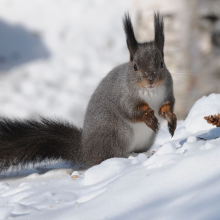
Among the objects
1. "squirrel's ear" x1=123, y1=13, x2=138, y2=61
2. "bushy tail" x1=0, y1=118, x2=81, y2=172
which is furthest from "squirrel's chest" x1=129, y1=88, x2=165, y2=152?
"bushy tail" x1=0, y1=118, x2=81, y2=172

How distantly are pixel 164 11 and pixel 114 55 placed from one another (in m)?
2.07

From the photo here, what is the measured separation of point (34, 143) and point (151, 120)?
0.64 metres

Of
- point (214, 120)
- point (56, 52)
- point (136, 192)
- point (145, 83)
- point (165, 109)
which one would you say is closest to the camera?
point (136, 192)

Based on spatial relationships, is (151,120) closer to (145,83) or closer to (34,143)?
(145,83)

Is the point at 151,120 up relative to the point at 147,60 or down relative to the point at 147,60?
down

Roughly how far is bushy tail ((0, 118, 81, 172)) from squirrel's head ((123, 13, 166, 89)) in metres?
0.53

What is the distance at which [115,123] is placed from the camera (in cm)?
188

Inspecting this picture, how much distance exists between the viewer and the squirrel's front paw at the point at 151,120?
176cm

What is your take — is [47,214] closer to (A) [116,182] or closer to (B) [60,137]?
(A) [116,182]

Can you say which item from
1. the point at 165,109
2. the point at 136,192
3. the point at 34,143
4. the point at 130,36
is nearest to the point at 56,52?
the point at 34,143

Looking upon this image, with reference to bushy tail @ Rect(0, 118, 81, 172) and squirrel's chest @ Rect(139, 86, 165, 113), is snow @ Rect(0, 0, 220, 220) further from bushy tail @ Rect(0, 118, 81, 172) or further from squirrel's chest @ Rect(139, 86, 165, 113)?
squirrel's chest @ Rect(139, 86, 165, 113)

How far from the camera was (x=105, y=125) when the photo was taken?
1.89 m

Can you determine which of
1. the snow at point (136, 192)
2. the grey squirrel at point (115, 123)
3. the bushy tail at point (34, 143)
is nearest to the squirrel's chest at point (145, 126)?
the grey squirrel at point (115, 123)

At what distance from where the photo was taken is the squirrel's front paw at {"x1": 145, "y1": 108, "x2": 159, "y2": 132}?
1.76m
